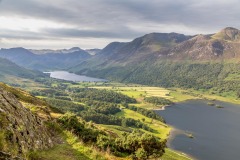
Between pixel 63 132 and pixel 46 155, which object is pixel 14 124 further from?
pixel 63 132

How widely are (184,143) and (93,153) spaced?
15144cm

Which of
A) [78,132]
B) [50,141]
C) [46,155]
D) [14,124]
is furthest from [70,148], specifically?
[78,132]

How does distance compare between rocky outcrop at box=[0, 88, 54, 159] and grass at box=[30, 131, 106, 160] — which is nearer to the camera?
rocky outcrop at box=[0, 88, 54, 159]

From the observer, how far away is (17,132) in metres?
21.1

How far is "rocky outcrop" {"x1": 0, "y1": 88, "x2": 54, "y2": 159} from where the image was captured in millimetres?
→ 18328

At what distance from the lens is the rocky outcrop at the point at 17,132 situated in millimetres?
18328

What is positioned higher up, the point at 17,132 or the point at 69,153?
the point at 17,132

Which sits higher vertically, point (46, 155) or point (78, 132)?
point (46, 155)

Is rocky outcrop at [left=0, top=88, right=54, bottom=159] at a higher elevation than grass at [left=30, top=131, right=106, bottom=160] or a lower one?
higher

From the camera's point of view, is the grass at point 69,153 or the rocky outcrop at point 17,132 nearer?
the rocky outcrop at point 17,132

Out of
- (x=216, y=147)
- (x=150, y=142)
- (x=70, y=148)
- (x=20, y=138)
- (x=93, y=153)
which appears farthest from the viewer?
(x=216, y=147)

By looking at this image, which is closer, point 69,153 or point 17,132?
point 17,132

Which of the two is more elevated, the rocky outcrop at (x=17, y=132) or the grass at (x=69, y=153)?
the rocky outcrop at (x=17, y=132)

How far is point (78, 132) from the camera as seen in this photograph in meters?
42.4
